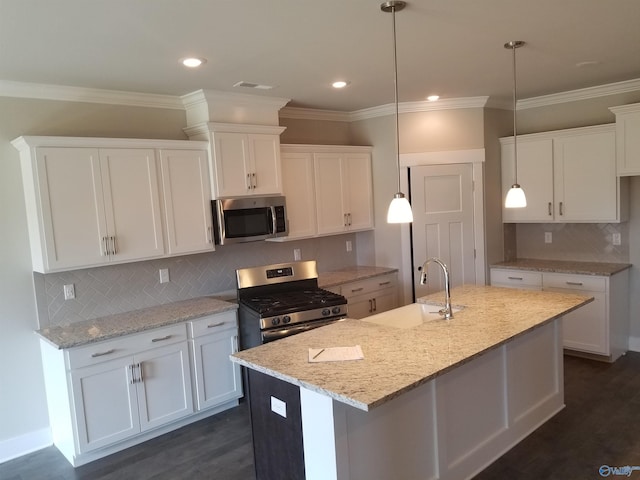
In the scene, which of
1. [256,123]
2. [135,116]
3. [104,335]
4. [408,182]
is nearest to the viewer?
[104,335]

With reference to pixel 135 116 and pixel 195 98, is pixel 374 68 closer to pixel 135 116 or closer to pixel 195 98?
pixel 195 98

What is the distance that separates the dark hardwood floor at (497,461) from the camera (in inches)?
115

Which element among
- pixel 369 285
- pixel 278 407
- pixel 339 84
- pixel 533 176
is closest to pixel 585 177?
pixel 533 176

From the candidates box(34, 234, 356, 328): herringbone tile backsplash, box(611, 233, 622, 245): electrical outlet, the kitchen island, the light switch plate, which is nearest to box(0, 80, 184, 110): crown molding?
box(34, 234, 356, 328): herringbone tile backsplash

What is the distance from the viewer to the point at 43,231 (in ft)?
10.5

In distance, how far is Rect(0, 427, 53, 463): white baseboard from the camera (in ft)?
11.0

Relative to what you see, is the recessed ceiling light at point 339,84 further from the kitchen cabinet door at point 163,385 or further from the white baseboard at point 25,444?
the white baseboard at point 25,444

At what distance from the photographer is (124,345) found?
3.30 m

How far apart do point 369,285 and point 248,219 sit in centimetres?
151

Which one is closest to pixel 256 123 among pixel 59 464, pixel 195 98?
pixel 195 98

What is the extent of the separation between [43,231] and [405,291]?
3.44 metres

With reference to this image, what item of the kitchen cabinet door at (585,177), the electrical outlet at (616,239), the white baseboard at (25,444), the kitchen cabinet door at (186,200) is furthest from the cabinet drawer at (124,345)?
the electrical outlet at (616,239)

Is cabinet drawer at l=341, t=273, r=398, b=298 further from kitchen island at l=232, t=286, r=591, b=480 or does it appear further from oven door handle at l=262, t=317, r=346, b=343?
kitchen island at l=232, t=286, r=591, b=480

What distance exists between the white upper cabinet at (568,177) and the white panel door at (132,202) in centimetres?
358
